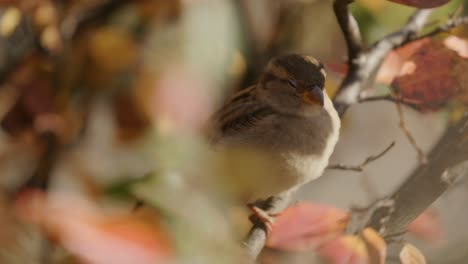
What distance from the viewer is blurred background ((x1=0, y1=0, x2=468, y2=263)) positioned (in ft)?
1.18

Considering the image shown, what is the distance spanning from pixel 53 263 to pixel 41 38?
280mm

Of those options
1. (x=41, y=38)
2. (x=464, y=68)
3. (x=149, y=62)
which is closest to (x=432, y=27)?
(x=464, y=68)

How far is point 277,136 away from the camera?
409 mm

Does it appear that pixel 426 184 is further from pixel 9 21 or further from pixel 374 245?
pixel 9 21

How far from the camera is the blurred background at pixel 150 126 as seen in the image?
36cm

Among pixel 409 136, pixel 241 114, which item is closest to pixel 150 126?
pixel 241 114

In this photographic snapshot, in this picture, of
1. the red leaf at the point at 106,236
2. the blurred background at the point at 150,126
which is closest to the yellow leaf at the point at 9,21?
the blurred background at the point at 150,126

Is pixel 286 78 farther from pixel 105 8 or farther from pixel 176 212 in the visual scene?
pixel 105 8

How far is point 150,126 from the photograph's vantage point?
1.65 feet

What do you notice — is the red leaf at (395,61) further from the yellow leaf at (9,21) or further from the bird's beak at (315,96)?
the yellow leaf at (9,21)

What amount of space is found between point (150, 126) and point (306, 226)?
17 cm

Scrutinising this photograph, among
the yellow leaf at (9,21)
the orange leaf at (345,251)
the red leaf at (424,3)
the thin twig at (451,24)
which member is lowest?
the orange leaf at (345,251)

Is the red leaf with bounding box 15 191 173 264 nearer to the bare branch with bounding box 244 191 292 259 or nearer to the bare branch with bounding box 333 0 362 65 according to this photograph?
the bare branch with bounding box 244 191 292 259

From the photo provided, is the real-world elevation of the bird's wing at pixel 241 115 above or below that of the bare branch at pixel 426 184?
above
